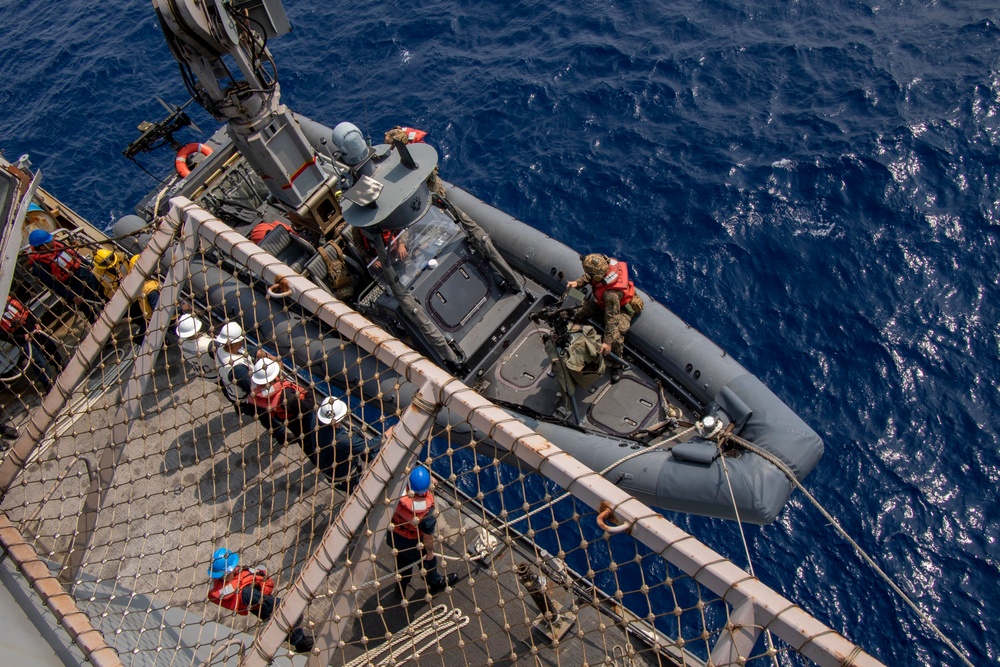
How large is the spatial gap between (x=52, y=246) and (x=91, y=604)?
6386 millimetres

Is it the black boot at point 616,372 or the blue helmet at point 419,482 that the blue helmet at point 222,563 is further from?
the black boot at point 616,372

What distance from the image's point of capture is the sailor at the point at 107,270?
34.6 feet

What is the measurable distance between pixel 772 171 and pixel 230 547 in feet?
42.1

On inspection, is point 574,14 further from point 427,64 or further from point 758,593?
point 758,593

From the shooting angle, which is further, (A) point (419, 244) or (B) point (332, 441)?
(A) point (419, 244)

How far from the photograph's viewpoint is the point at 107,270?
10.6 metres

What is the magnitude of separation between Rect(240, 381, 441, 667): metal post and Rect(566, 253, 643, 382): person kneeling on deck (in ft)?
19.1

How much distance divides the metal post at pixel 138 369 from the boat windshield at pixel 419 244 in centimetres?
519

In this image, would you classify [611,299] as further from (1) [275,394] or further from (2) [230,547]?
(2) [230,547]

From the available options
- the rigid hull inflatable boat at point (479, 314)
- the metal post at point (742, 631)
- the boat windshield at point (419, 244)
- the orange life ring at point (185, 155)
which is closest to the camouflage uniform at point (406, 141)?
the rigid hull inflatable boat at point (479, 314)

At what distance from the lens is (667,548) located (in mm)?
3822

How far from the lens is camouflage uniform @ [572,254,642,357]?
9.80 m

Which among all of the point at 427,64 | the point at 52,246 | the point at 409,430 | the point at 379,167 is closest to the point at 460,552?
the point at 409,430

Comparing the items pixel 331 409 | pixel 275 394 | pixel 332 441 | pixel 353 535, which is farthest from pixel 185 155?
pixel 353 535
